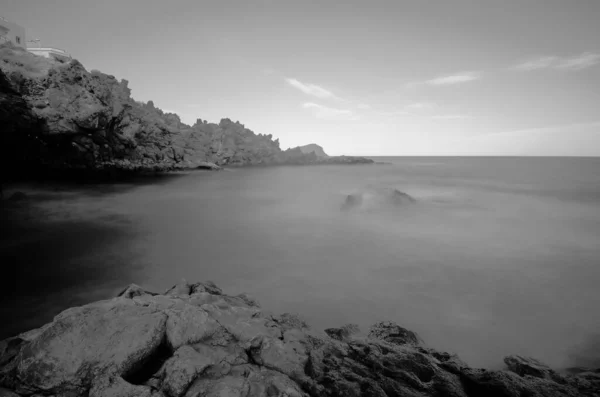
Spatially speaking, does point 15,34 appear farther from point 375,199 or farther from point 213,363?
point 213,363

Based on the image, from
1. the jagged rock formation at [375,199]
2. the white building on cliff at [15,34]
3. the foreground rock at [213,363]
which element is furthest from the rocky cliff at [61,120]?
the foreground rock at [213,363]

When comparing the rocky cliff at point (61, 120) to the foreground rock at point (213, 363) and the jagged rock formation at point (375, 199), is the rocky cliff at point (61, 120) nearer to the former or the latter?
the jagged rock formation at point (375, 199)

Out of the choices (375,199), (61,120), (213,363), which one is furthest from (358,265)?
(61,120)

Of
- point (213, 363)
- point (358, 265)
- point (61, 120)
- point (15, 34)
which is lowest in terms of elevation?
point (358, 265)

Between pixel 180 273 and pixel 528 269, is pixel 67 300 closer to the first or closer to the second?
pixel 180 273

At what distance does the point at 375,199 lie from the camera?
15.0m

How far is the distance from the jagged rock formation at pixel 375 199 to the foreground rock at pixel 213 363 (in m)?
11.2

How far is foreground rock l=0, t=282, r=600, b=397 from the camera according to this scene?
2.46 m

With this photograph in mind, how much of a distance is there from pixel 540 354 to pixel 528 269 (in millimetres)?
4384

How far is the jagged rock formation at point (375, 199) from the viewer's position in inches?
580

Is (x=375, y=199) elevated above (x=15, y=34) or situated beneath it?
situated beneath

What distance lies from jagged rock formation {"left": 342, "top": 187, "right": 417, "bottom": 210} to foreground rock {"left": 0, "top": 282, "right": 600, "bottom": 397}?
11.2m

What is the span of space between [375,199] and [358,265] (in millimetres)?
7352

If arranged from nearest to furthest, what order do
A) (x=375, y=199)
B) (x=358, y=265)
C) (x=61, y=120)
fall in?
(x=358, y=265), (x=375, y=199), (x=61, y=120)
